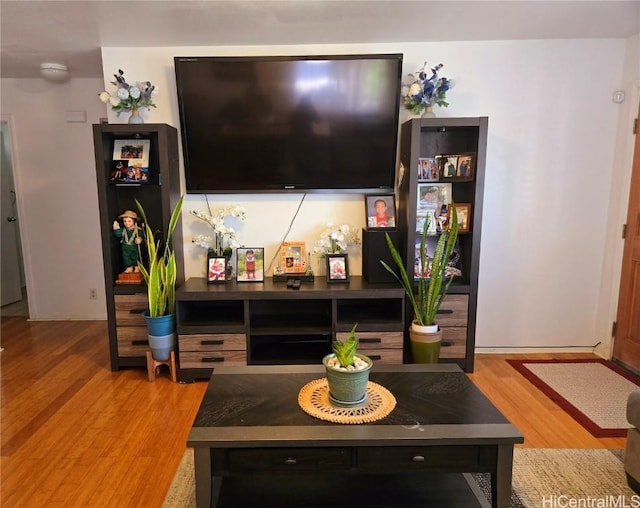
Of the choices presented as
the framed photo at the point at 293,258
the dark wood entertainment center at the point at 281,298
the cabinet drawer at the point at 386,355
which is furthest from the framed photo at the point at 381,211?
the cabinet drawer at the point at 386,355

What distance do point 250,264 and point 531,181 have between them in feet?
7.39

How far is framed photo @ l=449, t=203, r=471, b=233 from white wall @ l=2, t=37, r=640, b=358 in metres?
0.32

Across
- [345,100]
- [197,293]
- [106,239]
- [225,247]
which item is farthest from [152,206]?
[345,100]

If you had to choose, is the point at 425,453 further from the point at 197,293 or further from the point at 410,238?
the point at 197,293

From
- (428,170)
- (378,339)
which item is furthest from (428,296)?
(428,170)

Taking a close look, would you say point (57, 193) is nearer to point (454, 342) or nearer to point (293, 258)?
point (293, 258)

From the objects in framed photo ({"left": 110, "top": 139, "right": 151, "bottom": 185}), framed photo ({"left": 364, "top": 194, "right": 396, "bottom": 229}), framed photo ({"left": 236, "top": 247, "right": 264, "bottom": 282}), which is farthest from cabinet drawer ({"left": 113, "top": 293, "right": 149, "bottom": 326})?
framed photo ({"left": 364, "top": 194, "right": 396, "bottom": 229})

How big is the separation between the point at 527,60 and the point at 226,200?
248cm

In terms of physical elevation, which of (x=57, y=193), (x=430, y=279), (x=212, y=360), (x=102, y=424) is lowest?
(x=102, y=424)

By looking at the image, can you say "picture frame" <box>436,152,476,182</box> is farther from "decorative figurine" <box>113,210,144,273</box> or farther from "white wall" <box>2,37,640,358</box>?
"decorative figurine" <box>113,210,144,273</box>

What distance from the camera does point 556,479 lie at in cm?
191

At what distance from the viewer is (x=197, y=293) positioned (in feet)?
9.41

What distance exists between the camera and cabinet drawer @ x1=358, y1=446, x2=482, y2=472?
1490 millimetres

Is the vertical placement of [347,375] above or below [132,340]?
above
